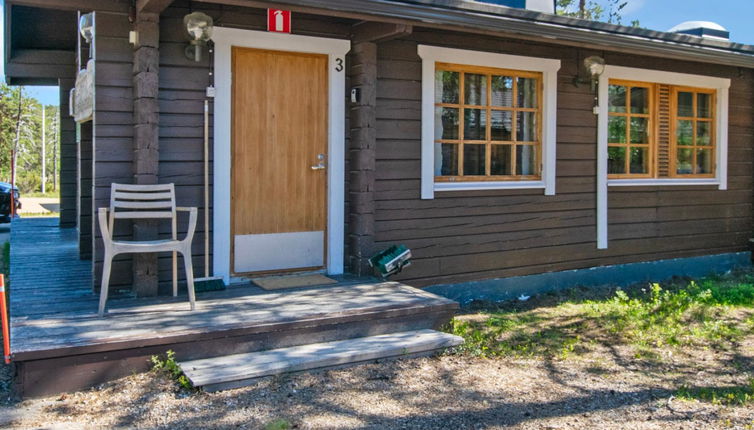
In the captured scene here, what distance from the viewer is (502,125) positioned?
6.74 meters

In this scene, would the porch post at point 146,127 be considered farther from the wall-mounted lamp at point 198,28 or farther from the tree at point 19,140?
the tree at point 19,140

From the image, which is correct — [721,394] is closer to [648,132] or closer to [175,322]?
[175,322]

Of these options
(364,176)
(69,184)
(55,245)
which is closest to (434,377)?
(364,176)

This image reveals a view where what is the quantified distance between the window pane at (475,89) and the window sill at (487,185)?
76cm

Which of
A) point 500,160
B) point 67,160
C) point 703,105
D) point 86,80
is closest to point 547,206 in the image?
point 500,160

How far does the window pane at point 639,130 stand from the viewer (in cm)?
768

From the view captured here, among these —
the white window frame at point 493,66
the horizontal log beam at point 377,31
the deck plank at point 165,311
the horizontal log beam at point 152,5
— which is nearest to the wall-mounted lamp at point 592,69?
the white window frame at point 493,66

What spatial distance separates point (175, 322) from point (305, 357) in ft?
2.72

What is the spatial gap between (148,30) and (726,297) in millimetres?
5658

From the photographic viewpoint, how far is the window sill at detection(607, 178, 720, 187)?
24.6 feet

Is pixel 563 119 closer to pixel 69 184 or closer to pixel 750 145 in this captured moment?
pixel 750 145

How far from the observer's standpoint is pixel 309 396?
3740 millimetres

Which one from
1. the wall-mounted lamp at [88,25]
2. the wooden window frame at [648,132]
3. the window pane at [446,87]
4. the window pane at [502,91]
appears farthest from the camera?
the wooden window frame at [648,132]

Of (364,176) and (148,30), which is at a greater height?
(148,30)
